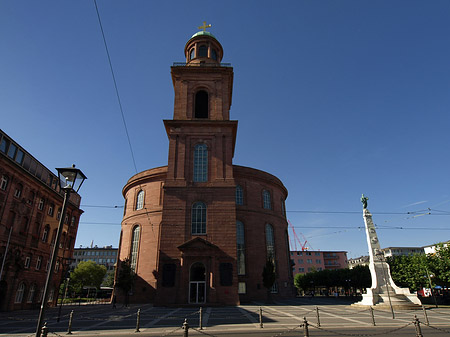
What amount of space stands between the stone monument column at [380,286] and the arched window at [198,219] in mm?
15988

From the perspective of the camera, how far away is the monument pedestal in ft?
78.8

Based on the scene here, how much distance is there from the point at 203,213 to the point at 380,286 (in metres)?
17.7

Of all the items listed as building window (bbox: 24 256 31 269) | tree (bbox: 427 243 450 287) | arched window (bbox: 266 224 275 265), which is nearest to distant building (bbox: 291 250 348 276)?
arched window (bbox: 266 224 275 265)

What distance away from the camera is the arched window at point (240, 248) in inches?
1412

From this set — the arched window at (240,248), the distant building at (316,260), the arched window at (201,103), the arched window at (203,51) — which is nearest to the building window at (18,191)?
the arched window at (201,103)

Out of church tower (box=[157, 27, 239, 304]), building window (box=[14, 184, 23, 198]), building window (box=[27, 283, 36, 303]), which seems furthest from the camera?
building window (box=[27, 283, 36, 303])

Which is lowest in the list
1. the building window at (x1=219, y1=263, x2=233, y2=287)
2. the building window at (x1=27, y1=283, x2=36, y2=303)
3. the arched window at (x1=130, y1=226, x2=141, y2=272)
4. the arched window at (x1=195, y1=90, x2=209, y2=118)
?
the building window at (x1=27, y1=283, x2=36, y2=303)

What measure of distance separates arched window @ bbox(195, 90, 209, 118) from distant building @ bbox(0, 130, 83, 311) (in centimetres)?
1908

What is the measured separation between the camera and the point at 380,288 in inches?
1002

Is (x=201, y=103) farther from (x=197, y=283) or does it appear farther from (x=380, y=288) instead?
(x=380, y=288)

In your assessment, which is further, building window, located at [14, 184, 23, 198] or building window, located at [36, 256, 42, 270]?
building window, located at [36, 256, 42, 270]

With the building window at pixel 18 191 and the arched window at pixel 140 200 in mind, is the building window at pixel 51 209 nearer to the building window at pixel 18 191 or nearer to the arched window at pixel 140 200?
the building window at pixel 18 191

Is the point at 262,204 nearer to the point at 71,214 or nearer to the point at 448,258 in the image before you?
the point at 448,258

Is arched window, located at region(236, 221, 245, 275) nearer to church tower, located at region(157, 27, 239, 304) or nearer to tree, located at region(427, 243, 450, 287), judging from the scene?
church tower, located at region(157, 27, 239, 304)
